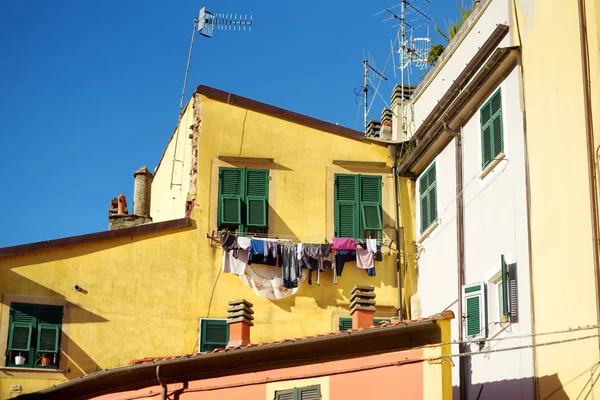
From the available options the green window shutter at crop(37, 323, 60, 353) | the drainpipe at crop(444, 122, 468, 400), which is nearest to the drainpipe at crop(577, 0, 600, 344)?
the drainpipe at crop(444, 122, 468, 400)

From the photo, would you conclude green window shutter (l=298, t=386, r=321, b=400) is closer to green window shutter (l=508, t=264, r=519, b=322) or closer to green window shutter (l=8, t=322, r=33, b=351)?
green window shutter (l=508, t=264, r=519, b=322)

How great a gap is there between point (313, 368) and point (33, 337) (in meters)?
6.28

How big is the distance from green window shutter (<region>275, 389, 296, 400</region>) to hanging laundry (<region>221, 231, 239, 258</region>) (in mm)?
5384

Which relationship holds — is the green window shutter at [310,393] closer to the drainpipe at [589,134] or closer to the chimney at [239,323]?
the chimney at [239,323]

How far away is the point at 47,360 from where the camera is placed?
22625 millimetres

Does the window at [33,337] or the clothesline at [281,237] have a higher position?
the clothesline at [281,237]

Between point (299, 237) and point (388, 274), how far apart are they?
6.47 feet

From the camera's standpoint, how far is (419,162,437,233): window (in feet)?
76.4

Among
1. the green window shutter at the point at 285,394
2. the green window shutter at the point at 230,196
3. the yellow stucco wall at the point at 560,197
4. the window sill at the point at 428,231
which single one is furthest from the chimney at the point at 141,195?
→ the yellow stucco wall at the point at 560,197

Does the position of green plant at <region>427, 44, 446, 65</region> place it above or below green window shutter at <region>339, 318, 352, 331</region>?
above

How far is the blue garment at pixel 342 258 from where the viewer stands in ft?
79.9

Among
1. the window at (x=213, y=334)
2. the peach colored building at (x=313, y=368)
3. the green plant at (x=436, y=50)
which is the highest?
the green plant at (x=436, y=50)

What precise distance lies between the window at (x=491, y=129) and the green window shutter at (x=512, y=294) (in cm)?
210

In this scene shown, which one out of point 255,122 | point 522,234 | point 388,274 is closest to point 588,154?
point 522,234
